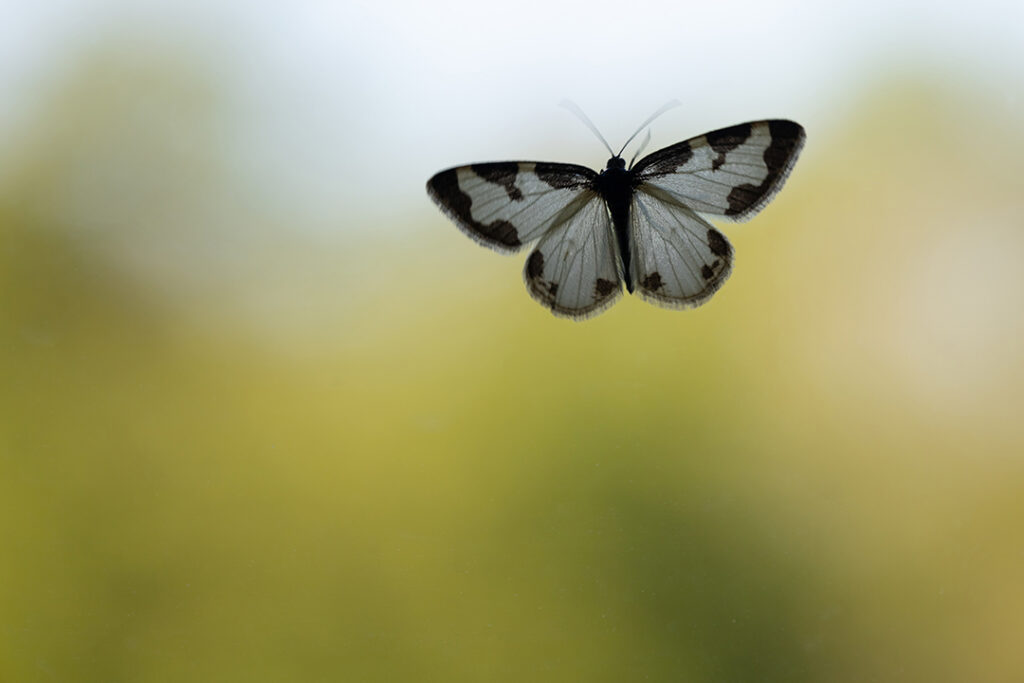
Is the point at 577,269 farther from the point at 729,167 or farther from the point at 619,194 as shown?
the point at 729,167

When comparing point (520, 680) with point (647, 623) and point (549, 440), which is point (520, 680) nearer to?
point (647, 623)

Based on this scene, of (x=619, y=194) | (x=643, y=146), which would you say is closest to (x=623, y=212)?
(x=619, y=194)

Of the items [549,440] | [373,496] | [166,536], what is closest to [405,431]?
[373,496]

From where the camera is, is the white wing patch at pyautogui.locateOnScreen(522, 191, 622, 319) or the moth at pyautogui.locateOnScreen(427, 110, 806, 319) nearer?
the moth at pyautogui.locateOnScreen(427, 110, 806, 319)

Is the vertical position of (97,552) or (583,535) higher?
(583,535)

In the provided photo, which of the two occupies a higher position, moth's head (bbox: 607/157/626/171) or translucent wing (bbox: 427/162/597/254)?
moth's head (bbox: 607/157/626/171)
